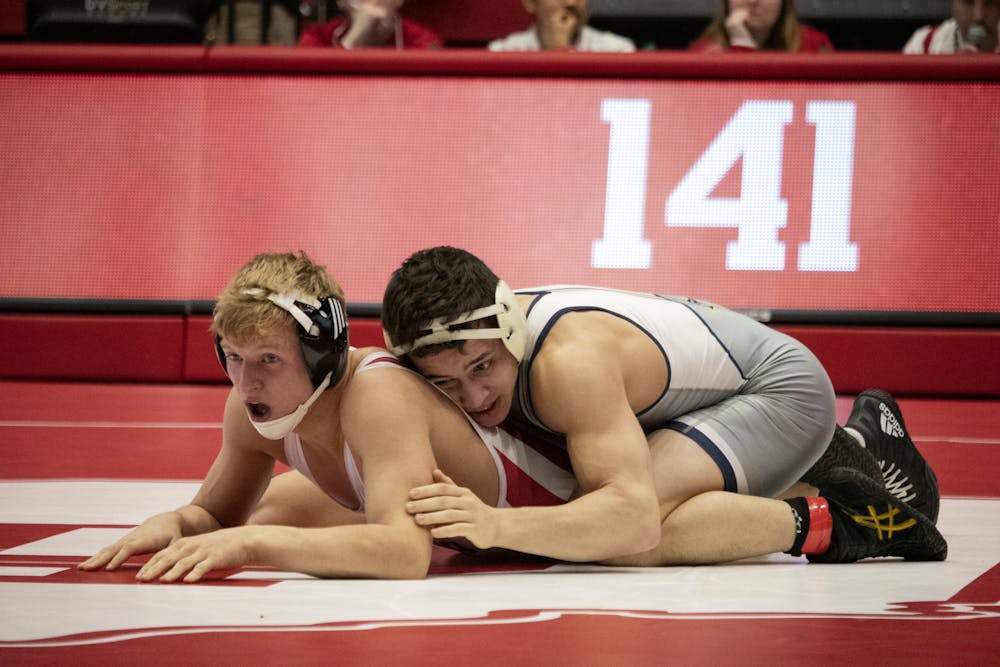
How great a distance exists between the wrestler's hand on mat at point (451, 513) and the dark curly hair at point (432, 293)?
1.01 feet

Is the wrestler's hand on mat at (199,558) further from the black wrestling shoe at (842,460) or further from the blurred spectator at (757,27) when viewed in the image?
the blurred spectator at (757,27)

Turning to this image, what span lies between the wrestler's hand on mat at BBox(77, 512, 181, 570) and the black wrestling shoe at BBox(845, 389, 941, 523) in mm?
1733

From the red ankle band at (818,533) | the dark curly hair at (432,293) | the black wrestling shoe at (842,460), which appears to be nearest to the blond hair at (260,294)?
the dark curly hair at (432,293)

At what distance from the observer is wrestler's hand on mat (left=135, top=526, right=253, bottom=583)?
2.42 m

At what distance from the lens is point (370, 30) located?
7.25 metres

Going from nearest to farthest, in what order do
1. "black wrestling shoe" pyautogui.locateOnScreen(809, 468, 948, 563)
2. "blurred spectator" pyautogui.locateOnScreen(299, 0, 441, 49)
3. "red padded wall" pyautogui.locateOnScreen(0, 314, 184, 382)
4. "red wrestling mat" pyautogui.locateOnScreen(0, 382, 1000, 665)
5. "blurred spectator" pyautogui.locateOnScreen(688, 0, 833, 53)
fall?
1. "red wrestling mat" pyautogui.locateOnScreen(0, 382, 1000, 665)
2. "black wrestling shoe" pyautogui.locateOnScreen(809, 468, 948, 563)
3. "red padded wall" pyautogui.locateOnScreen(0, 314, 184, 382)
4. "blurred spectator" pyautogui.locateOnScreen(688, 0, 833, 53)
5. "blurred spectator" pyautogui.locateOnScreen(299, 0, 441, 49)

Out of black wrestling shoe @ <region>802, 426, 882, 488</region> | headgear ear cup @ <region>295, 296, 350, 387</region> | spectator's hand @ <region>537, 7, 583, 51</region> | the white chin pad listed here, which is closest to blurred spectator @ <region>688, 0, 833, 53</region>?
spectator's hand @ <region>537, 7, 583, 51</region>

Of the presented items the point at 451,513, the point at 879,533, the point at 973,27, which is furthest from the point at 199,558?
the point at 973,27

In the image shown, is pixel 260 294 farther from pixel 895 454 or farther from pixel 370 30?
pixel 370 30

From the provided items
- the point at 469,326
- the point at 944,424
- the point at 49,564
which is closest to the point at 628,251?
the point at 944,424

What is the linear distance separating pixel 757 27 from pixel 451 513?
487 cm

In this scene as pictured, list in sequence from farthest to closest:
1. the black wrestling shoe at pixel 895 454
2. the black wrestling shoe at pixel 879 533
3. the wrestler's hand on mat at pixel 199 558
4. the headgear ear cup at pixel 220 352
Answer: the black wrestling shoe at pixel 895 454, the black wrestling shoe at pixel 879 533, the headgear ear cup at pixel 220 352, the wrestler's hand on mat at pixel 199 558

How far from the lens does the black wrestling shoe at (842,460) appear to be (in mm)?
3205

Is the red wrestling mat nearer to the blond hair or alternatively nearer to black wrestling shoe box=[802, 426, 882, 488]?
black wrestling shoe box=[802, 426, 882, 488]
